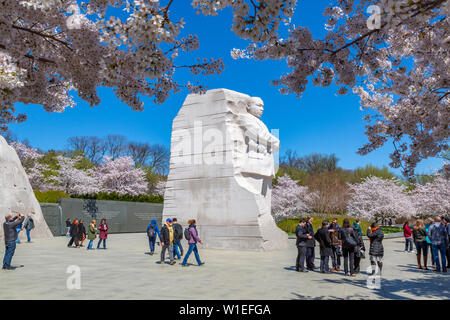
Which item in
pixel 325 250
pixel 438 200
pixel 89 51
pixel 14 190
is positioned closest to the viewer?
pixel 89 51

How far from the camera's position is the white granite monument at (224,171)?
15.2m

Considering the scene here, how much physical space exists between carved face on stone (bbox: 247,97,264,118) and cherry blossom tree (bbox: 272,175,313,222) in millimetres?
20236

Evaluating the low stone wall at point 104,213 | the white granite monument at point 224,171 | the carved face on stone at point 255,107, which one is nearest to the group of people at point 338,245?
the white granite monument at point 224,171

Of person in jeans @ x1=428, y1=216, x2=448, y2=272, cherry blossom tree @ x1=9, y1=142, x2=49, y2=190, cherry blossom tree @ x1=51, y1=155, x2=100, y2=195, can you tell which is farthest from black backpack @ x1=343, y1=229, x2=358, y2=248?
cherry blossom tree @ x1=9, y1=142, x2=49, y2=190

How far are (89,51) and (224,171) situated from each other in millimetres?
11373

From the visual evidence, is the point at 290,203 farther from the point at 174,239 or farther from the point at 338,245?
the point at 174,239

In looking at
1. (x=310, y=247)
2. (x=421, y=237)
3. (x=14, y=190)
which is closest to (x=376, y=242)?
(x=310, y=247)

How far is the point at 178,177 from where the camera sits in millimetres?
17344

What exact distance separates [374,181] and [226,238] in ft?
93.3

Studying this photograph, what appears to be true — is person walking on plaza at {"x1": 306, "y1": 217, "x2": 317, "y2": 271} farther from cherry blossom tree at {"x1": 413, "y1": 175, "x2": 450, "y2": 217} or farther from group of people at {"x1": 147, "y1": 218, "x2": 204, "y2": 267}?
cherry blossom tree at {"x1": 413, "y1": 175, "x2": 450, "y2": 217}

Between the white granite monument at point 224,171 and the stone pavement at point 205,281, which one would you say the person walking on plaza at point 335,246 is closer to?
the stone pavement at point 205,281

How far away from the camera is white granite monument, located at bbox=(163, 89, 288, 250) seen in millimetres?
15188

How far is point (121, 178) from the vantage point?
135 feet
